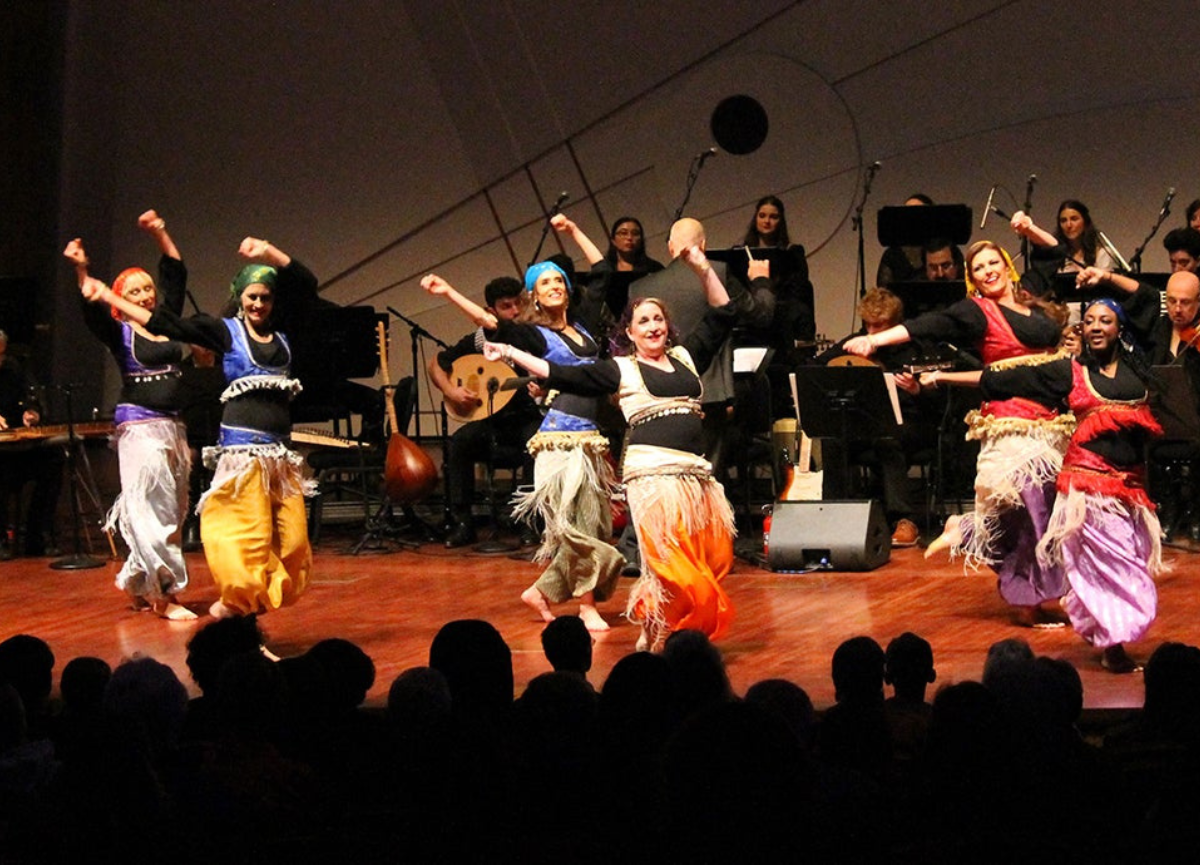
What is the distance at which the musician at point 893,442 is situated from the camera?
8.95 m

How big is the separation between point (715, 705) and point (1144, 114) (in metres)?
8.53

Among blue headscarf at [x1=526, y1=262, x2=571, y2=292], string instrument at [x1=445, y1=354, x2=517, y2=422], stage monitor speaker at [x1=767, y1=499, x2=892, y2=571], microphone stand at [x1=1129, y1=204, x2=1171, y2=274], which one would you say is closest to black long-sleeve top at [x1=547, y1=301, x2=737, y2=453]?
blue headscarf at [x1=526, y1=262, x2=571, y2=292]

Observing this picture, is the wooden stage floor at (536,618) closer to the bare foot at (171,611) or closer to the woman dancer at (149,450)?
the bare foot at (171,611)

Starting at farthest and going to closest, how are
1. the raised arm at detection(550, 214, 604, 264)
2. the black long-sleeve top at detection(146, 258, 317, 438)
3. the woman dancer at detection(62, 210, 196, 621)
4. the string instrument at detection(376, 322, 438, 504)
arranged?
the string instrument at detection(376, 322, 438, 504) → the woman dancer at detection(62, 210, 196, 621) → the raised arm at detection(550, 214, 604, 264) → the black long-sleeve top at detection(146, 258, 317, 438)

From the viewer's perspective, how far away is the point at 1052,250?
345 inches

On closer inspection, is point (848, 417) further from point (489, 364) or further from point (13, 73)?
point (13, 73)

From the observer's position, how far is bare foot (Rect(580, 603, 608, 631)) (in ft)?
22.6

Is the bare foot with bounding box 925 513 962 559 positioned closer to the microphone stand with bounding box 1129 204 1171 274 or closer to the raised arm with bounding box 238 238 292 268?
the raised arm with bounding box 238 238 292 268

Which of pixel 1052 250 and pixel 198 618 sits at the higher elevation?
pixel 1052 250

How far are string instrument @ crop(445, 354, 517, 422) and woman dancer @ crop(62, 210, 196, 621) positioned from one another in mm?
2212

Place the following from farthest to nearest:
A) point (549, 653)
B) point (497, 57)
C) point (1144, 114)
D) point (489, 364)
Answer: point (497, 57), point (1144, 114), point (489, 364), point (549, 653)

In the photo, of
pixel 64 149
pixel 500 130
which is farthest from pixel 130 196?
pixel 500 130

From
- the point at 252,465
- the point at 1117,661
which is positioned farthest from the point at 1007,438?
the point at 252,465

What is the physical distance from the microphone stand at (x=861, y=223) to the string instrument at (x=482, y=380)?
2132mm
